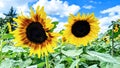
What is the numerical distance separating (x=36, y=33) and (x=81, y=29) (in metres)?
0.48

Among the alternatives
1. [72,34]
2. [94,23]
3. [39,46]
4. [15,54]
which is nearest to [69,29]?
[72,34]

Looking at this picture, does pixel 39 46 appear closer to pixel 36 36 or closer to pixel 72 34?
pixel 36 36

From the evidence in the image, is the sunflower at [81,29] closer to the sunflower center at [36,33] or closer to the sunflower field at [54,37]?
the sunflower field at [54,37]

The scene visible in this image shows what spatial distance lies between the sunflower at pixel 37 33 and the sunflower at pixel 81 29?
0.32 m

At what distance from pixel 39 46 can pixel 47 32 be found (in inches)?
5.7

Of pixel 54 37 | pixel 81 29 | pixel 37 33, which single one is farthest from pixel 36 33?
pixel 81 29

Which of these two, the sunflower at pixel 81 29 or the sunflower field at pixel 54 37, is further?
the sunflower at pixel 81 29

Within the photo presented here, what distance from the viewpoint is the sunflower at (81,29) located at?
94.0 inches

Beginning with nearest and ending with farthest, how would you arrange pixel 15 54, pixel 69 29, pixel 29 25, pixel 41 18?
pixel 41 18 → pixel 29 25 → pixel 69 29 → pixel 15 54

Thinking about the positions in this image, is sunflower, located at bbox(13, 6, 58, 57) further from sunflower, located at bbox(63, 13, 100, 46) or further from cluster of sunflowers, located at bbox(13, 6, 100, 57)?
sunflower, located at bbox(63, 13, 100, 46)

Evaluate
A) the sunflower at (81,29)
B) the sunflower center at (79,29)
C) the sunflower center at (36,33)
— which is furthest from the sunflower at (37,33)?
the sunflower center at (79,29)

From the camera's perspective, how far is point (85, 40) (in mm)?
2436

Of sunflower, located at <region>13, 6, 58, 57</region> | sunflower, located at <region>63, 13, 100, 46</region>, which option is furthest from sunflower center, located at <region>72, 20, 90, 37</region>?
sunflower, located at <region>13, 6, 58, 57</region>

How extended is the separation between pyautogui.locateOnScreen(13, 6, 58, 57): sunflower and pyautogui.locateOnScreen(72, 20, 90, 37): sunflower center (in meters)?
0.42
